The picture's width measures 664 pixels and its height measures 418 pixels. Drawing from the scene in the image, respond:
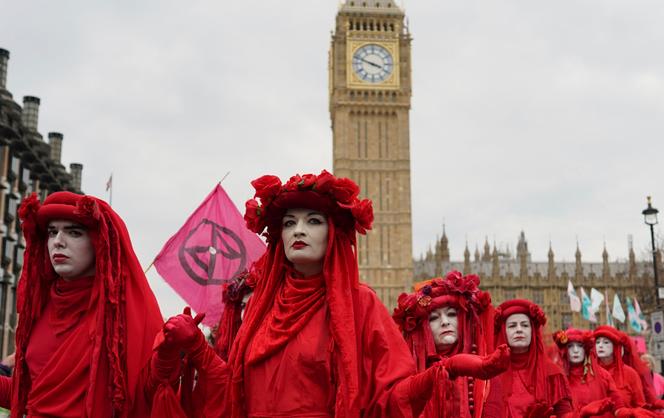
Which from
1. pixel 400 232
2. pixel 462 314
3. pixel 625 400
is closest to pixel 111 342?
pixel 462 314

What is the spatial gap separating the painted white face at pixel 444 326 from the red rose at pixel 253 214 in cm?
171

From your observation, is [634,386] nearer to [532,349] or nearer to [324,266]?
[532,349]

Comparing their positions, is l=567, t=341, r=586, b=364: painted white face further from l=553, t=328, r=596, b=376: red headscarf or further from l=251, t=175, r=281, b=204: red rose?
l=251, t=175, r=281, b=204: red rose

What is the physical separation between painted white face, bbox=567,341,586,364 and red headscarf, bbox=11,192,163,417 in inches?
174

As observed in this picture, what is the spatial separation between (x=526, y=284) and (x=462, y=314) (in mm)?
60121

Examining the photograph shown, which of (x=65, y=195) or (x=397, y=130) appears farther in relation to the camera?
(x=397, y=130)

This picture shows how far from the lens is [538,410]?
5.84 metres

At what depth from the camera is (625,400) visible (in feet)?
24.2

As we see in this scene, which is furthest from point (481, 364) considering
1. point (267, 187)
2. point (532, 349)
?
point (532, 349)

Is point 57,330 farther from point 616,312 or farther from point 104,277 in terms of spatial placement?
point 616,312

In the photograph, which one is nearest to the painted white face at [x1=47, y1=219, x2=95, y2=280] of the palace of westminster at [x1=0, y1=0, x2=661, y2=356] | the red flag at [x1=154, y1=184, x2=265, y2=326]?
the red flag at [x1=154, y1=184, x2=265, y2=326]

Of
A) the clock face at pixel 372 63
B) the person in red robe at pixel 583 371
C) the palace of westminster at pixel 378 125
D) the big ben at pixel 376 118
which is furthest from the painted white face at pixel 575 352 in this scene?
the clock face at pixel 372 63

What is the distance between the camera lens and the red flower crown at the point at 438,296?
16.9 ft

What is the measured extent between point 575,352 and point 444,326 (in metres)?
2.58
